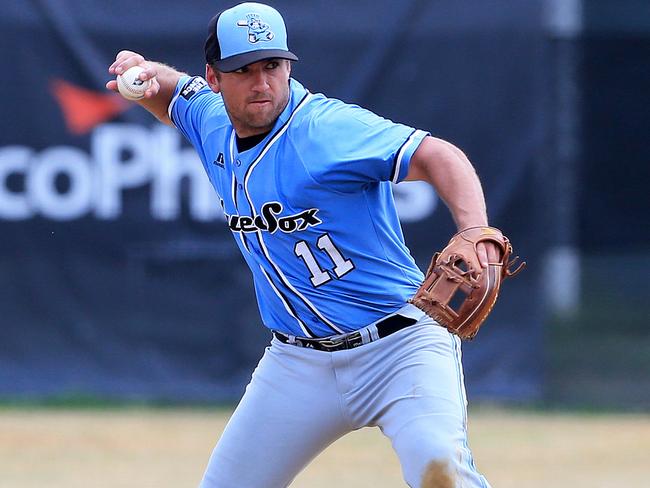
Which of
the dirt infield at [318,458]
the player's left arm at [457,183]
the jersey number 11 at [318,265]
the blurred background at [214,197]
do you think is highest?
the player's left arm at [457,183]

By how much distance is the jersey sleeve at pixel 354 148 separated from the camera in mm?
4141

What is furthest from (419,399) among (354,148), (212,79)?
(212,79)

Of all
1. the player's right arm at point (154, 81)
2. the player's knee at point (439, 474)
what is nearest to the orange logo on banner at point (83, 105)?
the player's right arm at point (154, 81)

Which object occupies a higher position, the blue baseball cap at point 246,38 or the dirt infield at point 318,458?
the blue baseball cap at point 246,38

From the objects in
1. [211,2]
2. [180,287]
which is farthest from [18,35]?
[180,287]

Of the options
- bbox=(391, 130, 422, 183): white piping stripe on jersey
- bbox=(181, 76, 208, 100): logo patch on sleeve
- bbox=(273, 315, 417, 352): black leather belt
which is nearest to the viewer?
bbox=(391, 130, 422, 183): white piping stripe on jersey

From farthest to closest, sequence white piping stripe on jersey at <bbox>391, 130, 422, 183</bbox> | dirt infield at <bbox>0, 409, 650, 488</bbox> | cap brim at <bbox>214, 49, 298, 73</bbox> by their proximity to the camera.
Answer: dirt infield at <bbox>0, 409, 650, 488</bbox> < cap brim at <bbox>214, 49, 298, 73</bbox> < white piping stripe on jersey at <bbox>391, 130, 422, 183</bbox>

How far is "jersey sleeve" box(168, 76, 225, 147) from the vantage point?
4969mm

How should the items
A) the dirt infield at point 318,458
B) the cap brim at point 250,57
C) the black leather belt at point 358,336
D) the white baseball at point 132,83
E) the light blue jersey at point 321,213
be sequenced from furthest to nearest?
the dirt infield at point 318,458
the white baseball at point 132,83
the black leather belt at point 358,336
the cap brim at point 250,57
the light blue jersey at point 321,213

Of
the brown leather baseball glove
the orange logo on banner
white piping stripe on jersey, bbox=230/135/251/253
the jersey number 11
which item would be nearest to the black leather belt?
the jersey number 11

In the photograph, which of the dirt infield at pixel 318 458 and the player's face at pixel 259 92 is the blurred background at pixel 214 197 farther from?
the player's face at pixel 259 92

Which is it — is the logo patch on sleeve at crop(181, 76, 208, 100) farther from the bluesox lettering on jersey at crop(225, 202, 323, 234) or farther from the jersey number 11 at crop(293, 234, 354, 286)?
the jersey number 11 at crop(293, 234, 354, 286)

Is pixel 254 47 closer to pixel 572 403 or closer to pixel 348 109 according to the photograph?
pixel 348 109

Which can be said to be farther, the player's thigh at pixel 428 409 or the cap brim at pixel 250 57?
the cap brim at pixel 250 57
